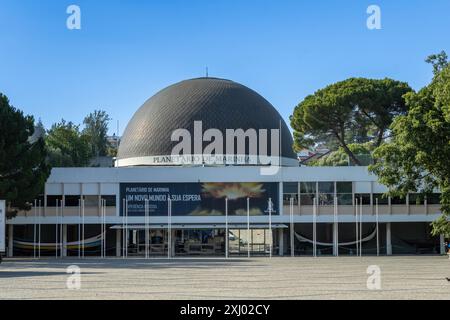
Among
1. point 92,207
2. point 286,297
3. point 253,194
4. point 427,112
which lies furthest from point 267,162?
point 286,297

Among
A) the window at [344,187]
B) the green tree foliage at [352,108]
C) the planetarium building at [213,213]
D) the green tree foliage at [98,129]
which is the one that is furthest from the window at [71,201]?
the green tree foliage at [98,129]

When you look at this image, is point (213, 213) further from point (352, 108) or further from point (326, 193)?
point (352, 108)

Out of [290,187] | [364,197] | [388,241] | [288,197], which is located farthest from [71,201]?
[388,241]

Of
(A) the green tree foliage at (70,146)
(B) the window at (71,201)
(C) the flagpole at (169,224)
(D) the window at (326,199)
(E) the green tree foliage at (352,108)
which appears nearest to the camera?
(C) the flagpole at (169,224)

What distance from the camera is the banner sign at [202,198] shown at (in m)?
52.3

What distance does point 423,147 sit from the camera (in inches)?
1331

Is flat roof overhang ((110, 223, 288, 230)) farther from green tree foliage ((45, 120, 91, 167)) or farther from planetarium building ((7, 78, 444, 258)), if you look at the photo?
green tree foliage ((45, 120, 91, 167))

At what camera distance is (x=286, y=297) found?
17844mm

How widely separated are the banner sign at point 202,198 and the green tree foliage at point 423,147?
14.4m

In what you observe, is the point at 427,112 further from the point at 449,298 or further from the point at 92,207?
the point at 92,207

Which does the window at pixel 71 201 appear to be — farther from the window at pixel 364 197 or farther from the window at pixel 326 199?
the window at pixel 364 197

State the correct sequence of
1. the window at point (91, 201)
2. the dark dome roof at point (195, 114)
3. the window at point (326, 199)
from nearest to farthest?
the window at point (326, 199), the window at point (91, 201), the dark dome roof at point (195, 114)

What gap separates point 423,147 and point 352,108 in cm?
2397
